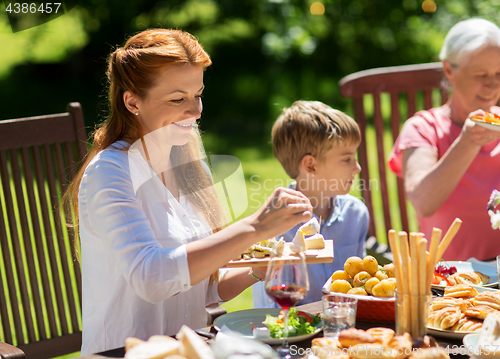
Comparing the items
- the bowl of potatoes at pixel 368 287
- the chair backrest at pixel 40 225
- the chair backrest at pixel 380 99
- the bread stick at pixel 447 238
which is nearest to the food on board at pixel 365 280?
the bowl of potatoes at pixel 368 287

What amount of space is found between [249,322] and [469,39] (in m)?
1.89

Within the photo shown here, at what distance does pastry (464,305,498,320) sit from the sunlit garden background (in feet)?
13.5

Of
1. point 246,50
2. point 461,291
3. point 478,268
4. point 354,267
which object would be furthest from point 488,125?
point 246,50

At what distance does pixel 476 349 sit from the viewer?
1191mm

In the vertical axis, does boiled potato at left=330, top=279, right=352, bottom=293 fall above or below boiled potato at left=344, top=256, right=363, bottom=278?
below

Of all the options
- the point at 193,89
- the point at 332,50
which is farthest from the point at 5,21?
the point at 193,89

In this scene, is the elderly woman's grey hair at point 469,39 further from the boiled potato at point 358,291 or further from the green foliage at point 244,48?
the green foliage at point 244,48

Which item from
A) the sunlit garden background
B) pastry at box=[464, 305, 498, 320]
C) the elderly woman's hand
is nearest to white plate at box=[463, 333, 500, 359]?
pastry at box=[464, 305, 498, 320]

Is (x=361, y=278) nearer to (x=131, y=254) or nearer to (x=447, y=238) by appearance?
(x=447, y=238)

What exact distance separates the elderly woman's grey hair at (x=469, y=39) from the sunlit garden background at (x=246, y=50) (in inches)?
121

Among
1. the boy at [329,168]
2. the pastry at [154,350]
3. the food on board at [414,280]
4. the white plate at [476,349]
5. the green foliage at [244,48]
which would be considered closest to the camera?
the pastry at [154,350]

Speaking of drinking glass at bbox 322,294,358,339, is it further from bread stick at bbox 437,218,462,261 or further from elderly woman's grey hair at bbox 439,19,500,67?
elderly woman's grey hair at bbox 439,19,500,67

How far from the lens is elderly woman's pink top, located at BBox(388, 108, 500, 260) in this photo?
2588 mm

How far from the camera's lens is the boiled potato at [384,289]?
1443mm
